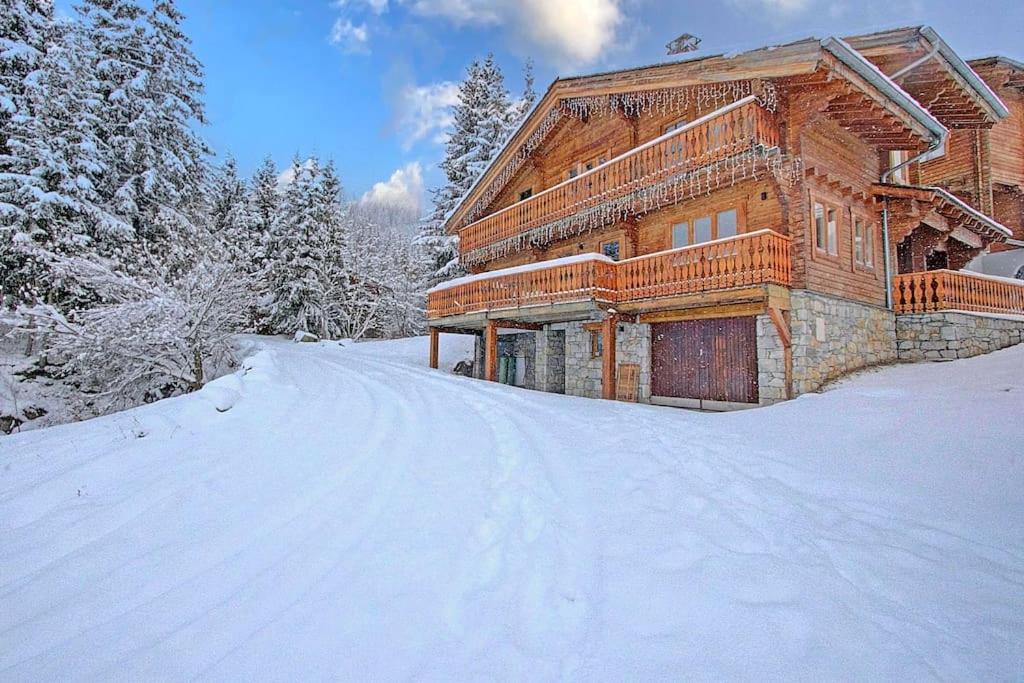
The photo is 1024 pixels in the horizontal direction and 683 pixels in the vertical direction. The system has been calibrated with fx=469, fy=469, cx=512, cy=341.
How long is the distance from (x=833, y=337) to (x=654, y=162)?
589cm

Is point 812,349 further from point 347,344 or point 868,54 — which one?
point 347,344

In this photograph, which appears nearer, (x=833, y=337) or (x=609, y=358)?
(x=833, y=337)

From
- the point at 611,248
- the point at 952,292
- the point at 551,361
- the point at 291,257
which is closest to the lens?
the point at 952,292

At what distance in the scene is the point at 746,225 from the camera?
1118 cm

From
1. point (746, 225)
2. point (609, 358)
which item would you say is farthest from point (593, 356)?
point (746, 225)

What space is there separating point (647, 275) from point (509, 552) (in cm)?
908

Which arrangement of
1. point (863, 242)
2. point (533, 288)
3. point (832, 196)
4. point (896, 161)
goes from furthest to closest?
point (896, 161), point (533, 288), point (863, 242), point (832, 196)

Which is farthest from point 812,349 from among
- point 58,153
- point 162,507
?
point 58,153

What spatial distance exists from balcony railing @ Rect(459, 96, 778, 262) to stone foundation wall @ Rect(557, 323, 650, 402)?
3669 millimetres

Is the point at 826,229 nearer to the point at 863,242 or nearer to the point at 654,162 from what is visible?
the point at 863,242

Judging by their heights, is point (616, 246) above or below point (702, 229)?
above

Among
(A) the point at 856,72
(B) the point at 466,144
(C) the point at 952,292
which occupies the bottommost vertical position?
(C) the point at 952,292

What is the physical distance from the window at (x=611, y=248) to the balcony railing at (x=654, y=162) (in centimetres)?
140

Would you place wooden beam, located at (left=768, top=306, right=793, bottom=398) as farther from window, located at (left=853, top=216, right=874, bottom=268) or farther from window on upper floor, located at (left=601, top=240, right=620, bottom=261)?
window on upper floor, located at (left=601, top=240, right=620, bottom=261)
